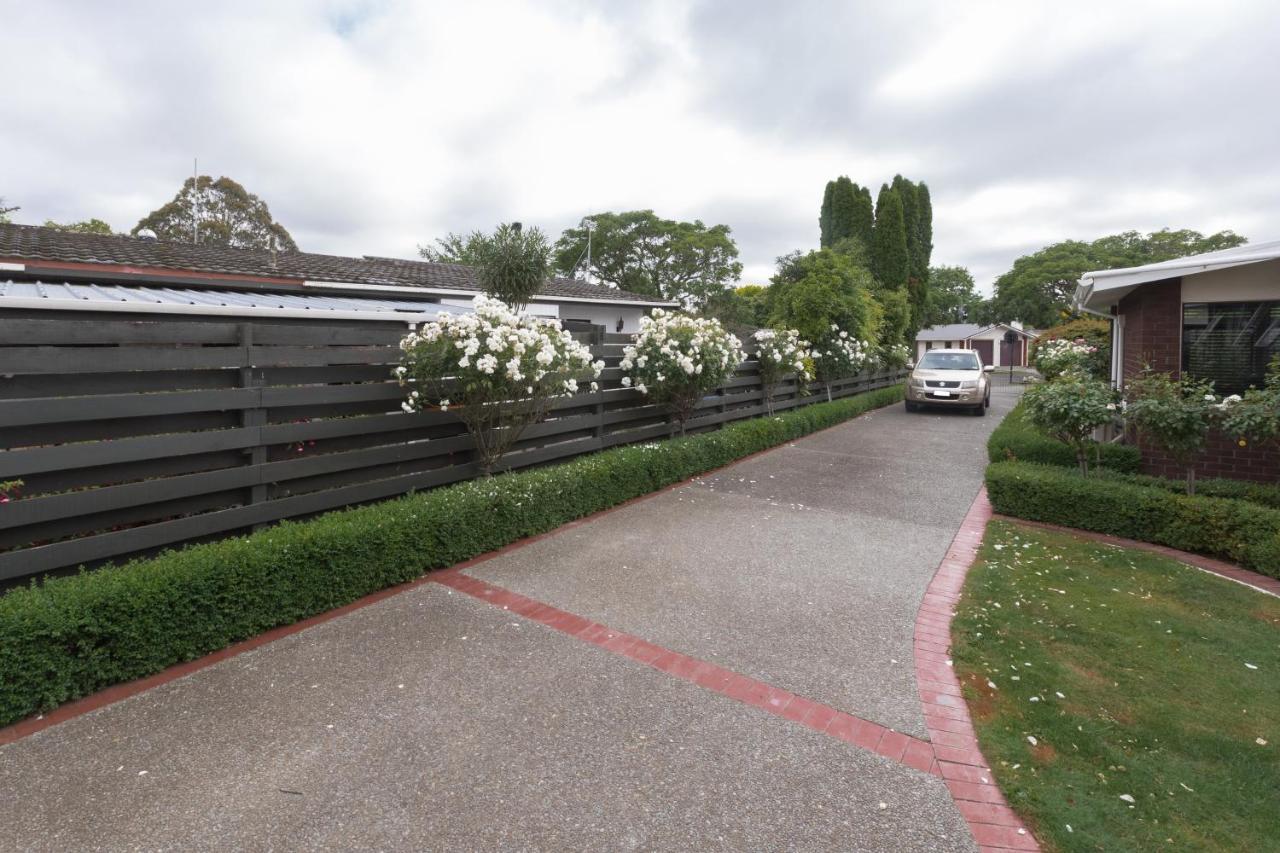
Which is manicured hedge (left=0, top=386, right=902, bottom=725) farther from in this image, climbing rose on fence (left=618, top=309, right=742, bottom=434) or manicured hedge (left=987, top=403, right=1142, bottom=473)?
manicured hedge (left=987, top=403, right=1142, bottom=473)

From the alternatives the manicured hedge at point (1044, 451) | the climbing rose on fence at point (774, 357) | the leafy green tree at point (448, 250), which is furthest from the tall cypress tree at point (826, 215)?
the manicured hedge at point (1044, 451)

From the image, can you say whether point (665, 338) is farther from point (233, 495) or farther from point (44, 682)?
point (44, 682)

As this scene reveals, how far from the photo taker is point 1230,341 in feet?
21.0

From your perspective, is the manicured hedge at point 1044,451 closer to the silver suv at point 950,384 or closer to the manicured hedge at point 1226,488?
the manicured hedge at point 1226,488

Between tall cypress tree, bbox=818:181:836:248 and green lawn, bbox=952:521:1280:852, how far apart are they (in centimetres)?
2350

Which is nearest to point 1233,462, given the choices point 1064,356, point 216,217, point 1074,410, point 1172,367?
point 1172,367

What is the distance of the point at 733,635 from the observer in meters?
3.73

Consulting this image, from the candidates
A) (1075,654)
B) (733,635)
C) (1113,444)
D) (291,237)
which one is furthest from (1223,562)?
(291,237)

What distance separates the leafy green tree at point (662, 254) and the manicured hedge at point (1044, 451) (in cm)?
3235

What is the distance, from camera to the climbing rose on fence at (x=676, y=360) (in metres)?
7.89

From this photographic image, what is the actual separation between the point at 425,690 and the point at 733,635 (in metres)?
1.77

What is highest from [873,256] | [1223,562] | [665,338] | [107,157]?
[107,157]

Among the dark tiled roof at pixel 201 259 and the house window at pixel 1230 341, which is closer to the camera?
the house window at pixel 1230 341

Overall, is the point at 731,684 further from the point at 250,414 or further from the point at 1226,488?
the point at 1226,488
